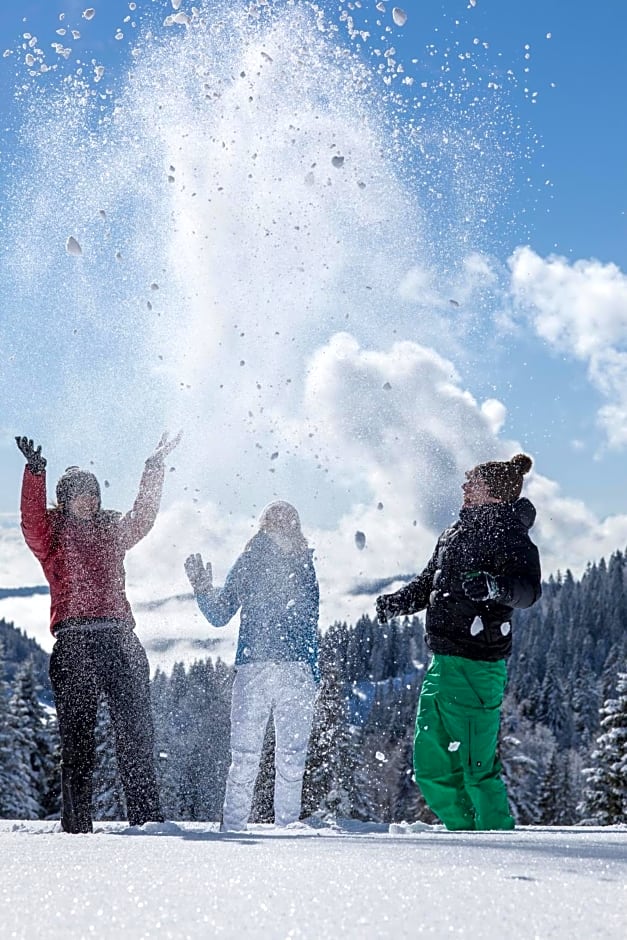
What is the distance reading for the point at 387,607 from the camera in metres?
5.50

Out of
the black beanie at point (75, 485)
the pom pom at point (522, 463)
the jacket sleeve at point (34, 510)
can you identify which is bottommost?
the jacket sleeve at point (34, 510)

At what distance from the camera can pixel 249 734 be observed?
5.34 meters

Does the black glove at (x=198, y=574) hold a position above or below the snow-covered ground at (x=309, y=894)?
above

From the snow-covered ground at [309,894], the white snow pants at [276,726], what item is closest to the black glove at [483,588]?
the white snow pants at [276,726]

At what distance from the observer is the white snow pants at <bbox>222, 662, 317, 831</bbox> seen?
5324mm

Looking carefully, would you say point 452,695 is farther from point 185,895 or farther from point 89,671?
point 185,895

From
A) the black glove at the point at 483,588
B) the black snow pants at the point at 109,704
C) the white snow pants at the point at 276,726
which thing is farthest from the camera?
the white snow pants at the point at 276,726

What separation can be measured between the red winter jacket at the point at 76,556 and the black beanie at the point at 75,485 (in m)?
0.10

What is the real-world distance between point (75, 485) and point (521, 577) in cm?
264

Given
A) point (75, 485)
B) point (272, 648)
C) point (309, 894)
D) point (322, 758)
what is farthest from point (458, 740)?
point (322, 758)

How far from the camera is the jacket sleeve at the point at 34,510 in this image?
505 centimetres

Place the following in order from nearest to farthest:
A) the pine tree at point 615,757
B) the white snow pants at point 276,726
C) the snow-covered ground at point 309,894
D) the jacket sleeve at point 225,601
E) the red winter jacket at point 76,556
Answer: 1. the snow-covered ground at point 309,894
2. the red winter jacket at point 76,556
3. the white snow pants at point 276,726
4. the jacket sleeve at point 225,601
5. the pine tree at point 615,757

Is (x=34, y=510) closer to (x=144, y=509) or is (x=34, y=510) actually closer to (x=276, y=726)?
(x=144, y=509)

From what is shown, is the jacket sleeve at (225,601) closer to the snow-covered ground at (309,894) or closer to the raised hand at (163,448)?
the raised hand at (163,448)
